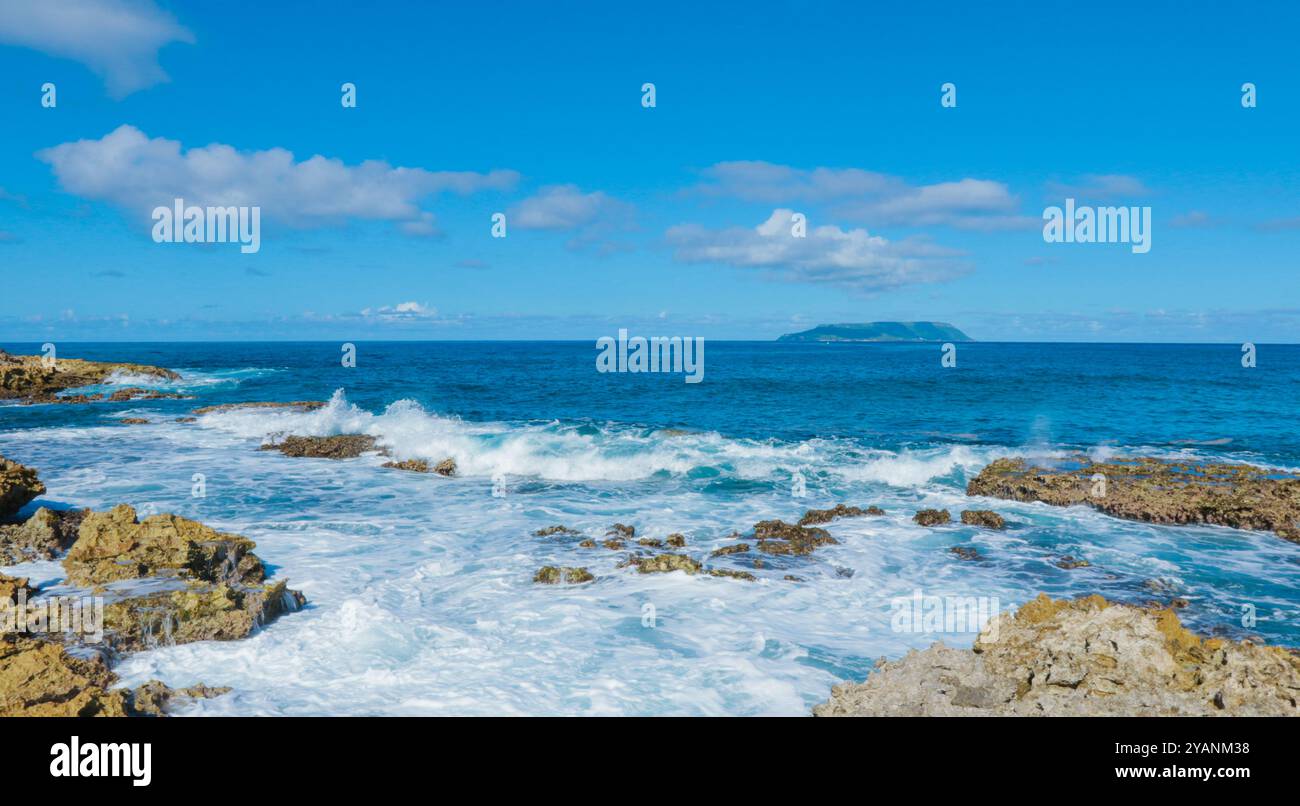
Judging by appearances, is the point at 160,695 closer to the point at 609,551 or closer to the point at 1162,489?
the point at 609,551

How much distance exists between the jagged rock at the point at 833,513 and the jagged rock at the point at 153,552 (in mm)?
12827

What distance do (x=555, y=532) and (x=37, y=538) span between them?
1057cm

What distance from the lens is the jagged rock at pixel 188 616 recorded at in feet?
32.9

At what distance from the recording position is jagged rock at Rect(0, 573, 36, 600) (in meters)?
10.8

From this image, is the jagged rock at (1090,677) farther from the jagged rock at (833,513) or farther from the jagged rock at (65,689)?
the jagged rock at (833,513)

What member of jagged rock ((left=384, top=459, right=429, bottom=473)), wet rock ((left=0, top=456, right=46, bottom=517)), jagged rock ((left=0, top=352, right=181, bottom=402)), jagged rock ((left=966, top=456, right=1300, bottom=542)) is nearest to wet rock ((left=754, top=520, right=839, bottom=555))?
jagged rock ((left=966, top=456, right=1300, bottom=542))

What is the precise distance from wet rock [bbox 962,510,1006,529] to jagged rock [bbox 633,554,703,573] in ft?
27.1

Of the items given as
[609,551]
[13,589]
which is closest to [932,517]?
[609,551]

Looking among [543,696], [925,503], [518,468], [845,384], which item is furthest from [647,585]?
[845,384]

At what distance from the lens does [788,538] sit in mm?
17234

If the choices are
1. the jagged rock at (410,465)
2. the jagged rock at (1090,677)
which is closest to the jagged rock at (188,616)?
the jagged rock at (1090,677)

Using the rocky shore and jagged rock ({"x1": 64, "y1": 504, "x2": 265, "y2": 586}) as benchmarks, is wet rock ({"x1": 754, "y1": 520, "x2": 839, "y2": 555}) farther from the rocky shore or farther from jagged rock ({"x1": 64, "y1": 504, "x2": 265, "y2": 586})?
jagged rock ({"x1": 64, "y1": 504, "x2": 265, "y2": 586})
